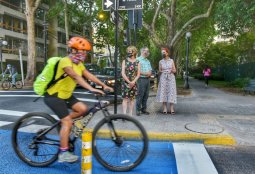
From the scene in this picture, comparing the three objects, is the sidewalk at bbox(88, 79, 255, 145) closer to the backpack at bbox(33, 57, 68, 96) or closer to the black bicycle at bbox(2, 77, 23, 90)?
the backpack at bbox(33, 57, 68, 96)

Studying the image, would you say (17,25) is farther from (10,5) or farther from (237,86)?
(237,86)

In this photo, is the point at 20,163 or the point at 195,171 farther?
the point at 20,163

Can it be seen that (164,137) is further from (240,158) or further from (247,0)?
(247,0)

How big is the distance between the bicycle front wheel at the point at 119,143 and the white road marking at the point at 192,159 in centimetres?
66

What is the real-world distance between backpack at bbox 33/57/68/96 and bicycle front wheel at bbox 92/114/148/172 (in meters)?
0.87

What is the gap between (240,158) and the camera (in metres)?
4.87

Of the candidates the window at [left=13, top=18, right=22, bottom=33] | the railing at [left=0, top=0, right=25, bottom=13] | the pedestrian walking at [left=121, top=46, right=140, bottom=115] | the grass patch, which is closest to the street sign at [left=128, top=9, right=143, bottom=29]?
the pedestrian walking at [left=121, top=46, right=140, bottom=115]

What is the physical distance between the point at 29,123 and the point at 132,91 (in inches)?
131

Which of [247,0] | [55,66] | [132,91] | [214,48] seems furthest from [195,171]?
[214,48]

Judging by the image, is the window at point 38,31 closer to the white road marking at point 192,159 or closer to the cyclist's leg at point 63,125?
the white road marking at point 192,159

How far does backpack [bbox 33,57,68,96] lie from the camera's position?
4.08 metres

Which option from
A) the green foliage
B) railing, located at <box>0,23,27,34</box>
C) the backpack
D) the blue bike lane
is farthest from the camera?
railing, located at <box>0,23,27,34</box>

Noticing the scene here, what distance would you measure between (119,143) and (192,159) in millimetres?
1254

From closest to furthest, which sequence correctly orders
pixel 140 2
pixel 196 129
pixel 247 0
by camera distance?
1. pixel 196 129
2. pixel 140 2
3. pixel 247 0
